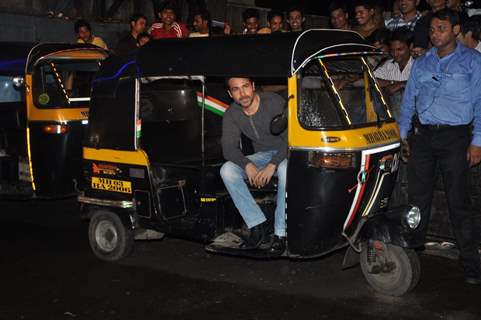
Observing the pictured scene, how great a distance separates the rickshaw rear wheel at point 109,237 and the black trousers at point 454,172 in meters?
2.86

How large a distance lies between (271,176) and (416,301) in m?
1.57

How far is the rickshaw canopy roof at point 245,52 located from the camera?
5.45 m

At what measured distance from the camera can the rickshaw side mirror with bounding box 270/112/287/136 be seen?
220 inches

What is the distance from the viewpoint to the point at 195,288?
6.05 meters

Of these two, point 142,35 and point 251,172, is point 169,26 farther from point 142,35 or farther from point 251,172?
point 251,172

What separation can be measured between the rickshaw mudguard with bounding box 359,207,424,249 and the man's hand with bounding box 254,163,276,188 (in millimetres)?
894

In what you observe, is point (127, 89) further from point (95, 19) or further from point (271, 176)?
point (95, 19)

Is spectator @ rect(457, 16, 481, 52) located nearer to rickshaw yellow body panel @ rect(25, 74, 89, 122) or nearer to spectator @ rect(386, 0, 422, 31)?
spectator @ rect(386, 0, 422, 31)

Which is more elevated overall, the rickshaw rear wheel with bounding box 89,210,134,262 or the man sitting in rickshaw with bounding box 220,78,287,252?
the man sitting in rickshaw with bounding box 220,78,287,252

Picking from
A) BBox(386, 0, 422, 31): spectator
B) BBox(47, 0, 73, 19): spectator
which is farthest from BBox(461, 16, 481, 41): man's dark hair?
BBox(47, 0, 73, 19): spectator

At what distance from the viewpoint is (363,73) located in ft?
19.9

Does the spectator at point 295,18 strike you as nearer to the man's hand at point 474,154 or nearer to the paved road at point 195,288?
the paved road at point 195,288

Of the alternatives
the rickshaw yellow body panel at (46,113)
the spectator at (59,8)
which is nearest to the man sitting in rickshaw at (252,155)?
the rickshaw yellow body panel at (46,113)

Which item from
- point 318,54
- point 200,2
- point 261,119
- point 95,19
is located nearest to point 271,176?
point 261,119
